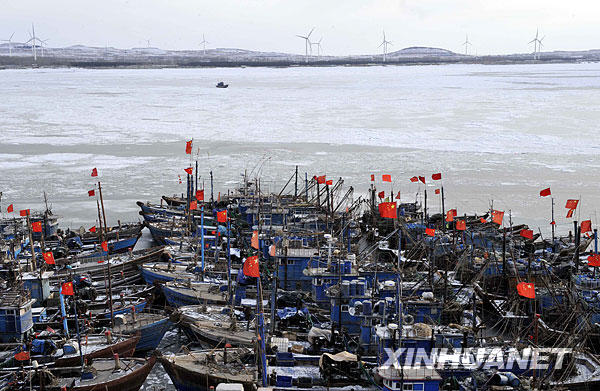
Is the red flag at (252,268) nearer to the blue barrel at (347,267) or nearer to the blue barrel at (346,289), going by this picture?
the blue barrel at (346,289)

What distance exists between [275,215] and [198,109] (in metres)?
63.5

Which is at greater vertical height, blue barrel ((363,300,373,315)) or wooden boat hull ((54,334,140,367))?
blue barrel ((363,300,373,315))

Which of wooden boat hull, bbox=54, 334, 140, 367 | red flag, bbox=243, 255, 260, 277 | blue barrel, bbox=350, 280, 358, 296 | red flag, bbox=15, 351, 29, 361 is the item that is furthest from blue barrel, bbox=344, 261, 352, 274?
red flag, bbox=15, 351, 29, 361

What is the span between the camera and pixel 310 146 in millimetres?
67562

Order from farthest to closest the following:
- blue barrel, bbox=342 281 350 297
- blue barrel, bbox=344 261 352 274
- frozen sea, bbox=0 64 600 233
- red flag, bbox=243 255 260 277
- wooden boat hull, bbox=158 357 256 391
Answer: frozen sea, bbox=0 64 600 233 < blue barrel, bbox=344 261 352 274 < blue barrel, bbox=342 281 350 297 < red flag, bbox=243 255 260 277 < wooden boat hull, bbox=158 357 256 391

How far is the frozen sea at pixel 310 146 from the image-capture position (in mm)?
49625

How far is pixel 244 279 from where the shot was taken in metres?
30.0

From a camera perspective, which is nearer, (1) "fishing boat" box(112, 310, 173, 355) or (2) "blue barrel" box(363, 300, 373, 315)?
(2) "blue barrel" box(363, 300, 373, 315)

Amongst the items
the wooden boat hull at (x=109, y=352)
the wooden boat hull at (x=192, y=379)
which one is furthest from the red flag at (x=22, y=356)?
the wooden boat hull at (x=192, y=379)

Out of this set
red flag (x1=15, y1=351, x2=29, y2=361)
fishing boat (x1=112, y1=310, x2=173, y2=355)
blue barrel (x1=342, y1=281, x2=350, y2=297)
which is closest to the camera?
red flag (x1=15, y1=351, x2=29, y2=361)

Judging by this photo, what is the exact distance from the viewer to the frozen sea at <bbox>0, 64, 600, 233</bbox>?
4962cm

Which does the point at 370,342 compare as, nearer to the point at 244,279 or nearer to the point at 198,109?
the point at 244,279

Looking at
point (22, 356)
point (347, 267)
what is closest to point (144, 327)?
point (22, 356)

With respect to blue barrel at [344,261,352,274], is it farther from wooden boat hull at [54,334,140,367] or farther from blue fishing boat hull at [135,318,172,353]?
wooden boat hull at [54,334,140,367]
